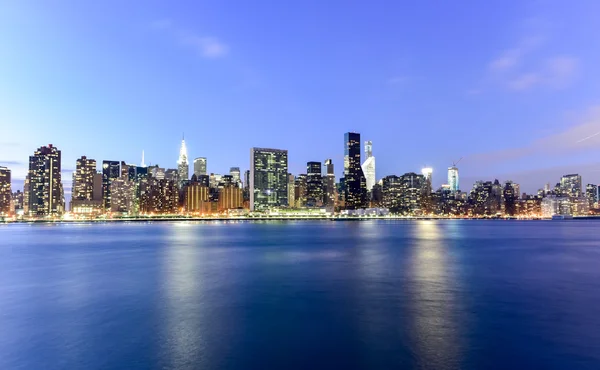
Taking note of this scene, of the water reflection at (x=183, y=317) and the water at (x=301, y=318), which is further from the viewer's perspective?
the water reflection at (x=183, y=317)

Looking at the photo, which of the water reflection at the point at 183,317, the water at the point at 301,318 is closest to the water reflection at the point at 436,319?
the water at the point at 301,318

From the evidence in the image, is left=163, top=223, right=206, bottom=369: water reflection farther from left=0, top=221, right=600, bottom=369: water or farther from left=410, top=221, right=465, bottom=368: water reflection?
left=410, top=221, right=465, bottom=368: water reflection

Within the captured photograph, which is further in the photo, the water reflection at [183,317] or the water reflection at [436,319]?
the water reflection at [183,317]

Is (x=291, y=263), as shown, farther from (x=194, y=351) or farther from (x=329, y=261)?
(x=194, y=351)

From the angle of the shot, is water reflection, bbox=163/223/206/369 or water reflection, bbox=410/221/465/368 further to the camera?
water reflection, bbox=163/223/206/369

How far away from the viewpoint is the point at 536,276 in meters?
40.1

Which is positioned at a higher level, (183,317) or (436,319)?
(183,317)

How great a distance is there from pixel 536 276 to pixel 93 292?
39.5 meters

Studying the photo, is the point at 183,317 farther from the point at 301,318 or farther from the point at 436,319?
the point at 436,319

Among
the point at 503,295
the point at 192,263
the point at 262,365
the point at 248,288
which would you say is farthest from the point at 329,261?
the point at 262,365

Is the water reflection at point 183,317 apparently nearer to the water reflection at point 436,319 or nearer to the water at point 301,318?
the water at point 301,318

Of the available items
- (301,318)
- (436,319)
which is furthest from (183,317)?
(436,319)

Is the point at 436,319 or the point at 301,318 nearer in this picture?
the point at 436,319

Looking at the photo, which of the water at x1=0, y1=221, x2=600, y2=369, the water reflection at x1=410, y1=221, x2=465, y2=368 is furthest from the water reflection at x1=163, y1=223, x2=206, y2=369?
the water reflection at x1=410, y1=221, x2=465, y2=368
